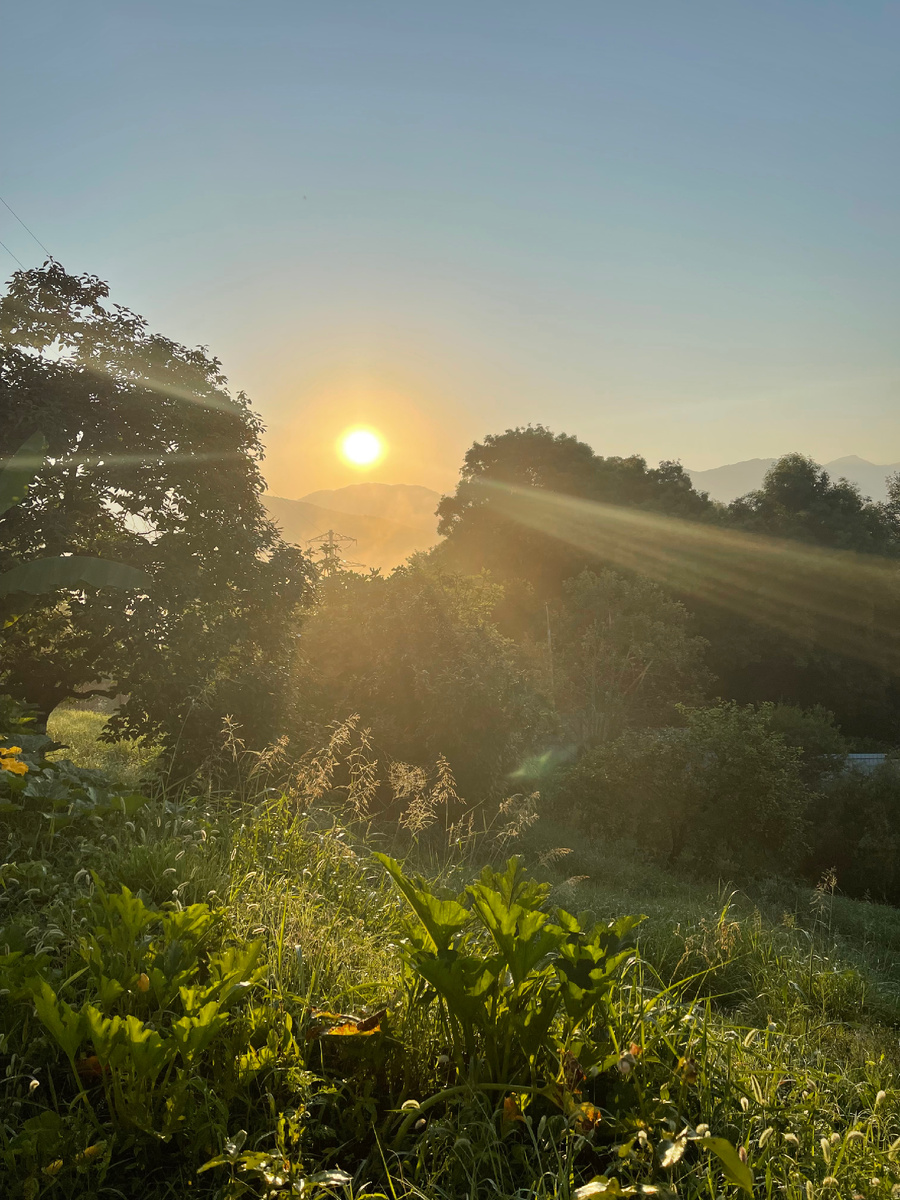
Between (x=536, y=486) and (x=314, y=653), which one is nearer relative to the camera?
(x=314, y=653)

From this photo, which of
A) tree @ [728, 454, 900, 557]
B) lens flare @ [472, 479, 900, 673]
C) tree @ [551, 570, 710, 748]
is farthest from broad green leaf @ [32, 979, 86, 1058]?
tree @ [728, 454, 900, 557]

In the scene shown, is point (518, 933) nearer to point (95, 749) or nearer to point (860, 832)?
point (95, 749)

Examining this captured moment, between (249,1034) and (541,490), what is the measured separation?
101ft

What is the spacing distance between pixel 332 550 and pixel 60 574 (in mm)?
6003

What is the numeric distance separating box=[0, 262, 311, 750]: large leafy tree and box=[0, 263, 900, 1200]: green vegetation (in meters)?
0.05

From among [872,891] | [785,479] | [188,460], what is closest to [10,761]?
[188,460]

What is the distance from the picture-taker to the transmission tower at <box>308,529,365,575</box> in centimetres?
1307

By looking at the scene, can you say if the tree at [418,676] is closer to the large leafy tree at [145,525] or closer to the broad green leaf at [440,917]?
the large leafy tree at [145,525]

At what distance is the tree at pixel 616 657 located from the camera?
1942 cm

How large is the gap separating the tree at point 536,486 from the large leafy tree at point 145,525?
1962 cm

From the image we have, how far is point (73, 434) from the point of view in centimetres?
1025

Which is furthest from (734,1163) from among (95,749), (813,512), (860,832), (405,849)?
(813,512)

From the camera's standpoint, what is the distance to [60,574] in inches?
299

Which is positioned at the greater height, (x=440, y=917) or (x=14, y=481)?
(x=14, y=481)
